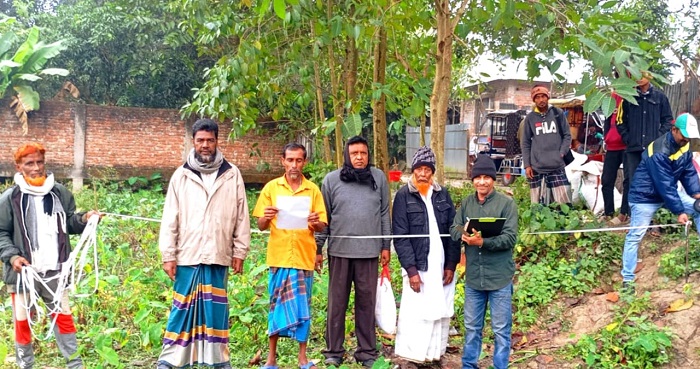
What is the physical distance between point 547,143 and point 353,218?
2743 millimetres

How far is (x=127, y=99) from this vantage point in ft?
47.6

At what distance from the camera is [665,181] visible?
449 cm

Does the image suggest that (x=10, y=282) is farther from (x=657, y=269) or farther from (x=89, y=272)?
(x=657, y=269)

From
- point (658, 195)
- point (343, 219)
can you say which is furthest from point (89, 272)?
point (658, 195)

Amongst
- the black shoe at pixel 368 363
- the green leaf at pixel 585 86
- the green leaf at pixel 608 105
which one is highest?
the green leaf at pixel 585 86

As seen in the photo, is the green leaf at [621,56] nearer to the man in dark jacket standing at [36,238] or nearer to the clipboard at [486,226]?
the clipboard at [486,226]

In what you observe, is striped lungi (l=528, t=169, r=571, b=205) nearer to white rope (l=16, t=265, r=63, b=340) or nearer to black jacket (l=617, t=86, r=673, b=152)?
black jacket (l=617, t=86, r=673, b=152)

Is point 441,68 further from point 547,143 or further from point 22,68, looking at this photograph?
point 22,68

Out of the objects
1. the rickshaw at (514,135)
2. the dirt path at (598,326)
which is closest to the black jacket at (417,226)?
the dirt path at (598,326)

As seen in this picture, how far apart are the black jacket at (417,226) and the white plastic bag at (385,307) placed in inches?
10.8

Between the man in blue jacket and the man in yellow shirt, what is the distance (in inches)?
105

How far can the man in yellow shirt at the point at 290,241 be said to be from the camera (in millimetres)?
3884

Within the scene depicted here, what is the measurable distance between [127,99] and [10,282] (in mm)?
11766

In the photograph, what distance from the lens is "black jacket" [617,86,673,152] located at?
549cm
